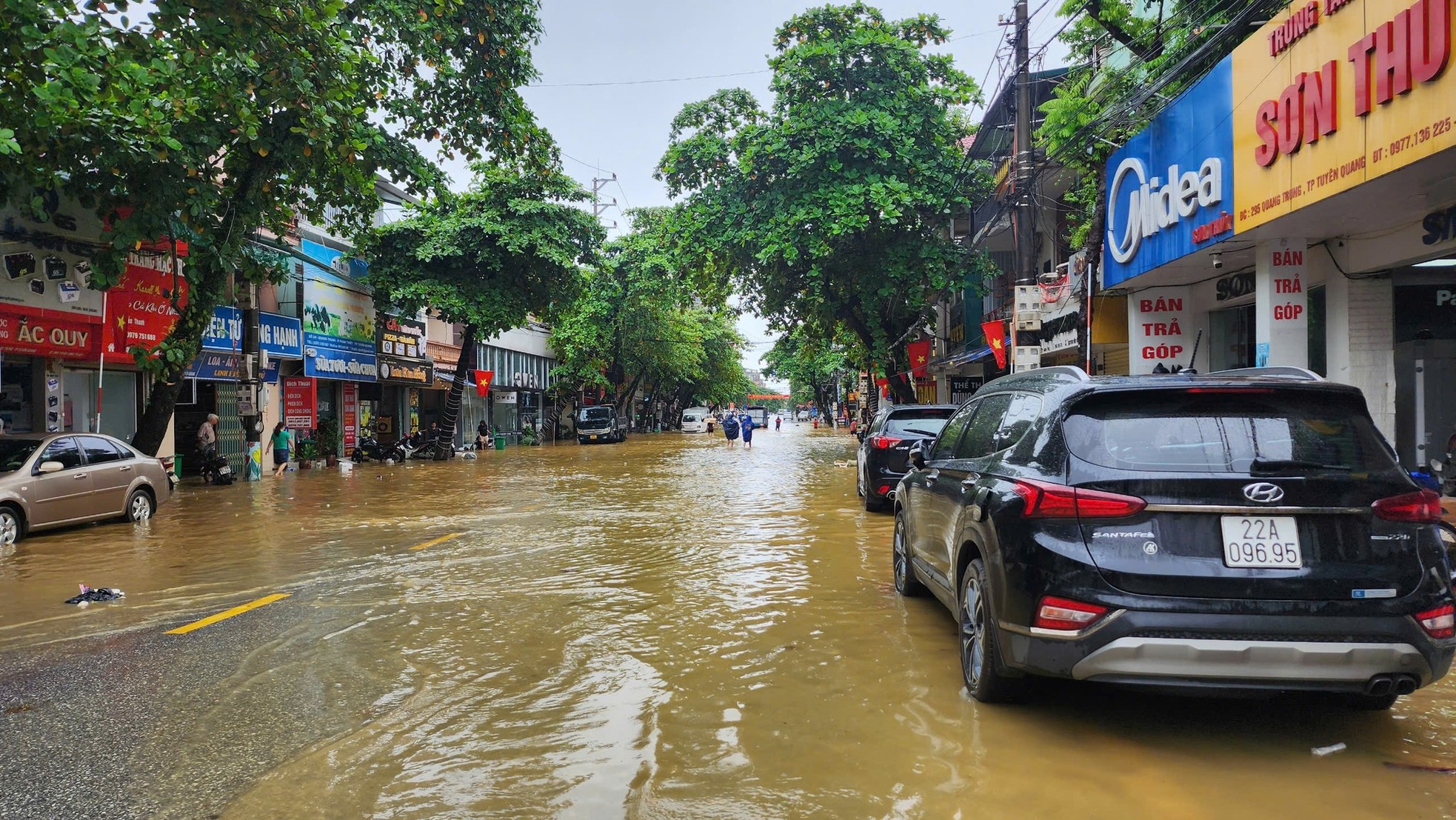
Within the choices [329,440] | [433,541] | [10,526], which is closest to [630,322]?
[329,440]

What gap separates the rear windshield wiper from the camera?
375cm

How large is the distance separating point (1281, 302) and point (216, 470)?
21.6m

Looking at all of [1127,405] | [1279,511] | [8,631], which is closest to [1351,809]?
[1279,511]

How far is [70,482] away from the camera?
11.6 metres

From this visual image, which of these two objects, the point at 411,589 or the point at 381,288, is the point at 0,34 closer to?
the point at 411,589

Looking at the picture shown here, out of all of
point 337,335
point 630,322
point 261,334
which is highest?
point 630,322

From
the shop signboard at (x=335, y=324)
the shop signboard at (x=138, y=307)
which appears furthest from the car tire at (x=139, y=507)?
the shop signboard at (x=335, y=324)

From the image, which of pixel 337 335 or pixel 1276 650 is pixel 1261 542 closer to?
pixel 1276 650

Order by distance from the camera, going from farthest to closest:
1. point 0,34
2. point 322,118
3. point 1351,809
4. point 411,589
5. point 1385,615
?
1. point 322,118
2. point 0,34
3. point 411,589
4. point 1385,615
5. point 1351,809

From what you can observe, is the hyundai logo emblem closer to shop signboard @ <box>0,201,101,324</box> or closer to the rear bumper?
the rear bumper

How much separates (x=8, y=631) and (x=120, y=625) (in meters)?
0.72

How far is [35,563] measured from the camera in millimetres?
9336

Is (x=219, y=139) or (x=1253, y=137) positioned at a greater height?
(x=219, y=139)

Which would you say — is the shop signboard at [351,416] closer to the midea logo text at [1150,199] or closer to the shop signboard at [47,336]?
the shop signboard at [47,336]
